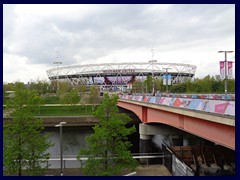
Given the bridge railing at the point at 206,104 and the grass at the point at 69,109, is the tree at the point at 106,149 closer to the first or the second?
the bridge railing at the point at 206,104

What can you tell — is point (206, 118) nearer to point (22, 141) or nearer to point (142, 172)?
point (142, 172)

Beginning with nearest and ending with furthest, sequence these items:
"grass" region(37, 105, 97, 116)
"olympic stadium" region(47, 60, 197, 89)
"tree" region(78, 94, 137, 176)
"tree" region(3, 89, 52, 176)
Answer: "tree" region(78, 94, 137, 176) < "tree" region(3, 89, 52, 176) < "grass" region(37, 105, 97, 116) < "olympic stadium" region(47, 60, 197, 89)

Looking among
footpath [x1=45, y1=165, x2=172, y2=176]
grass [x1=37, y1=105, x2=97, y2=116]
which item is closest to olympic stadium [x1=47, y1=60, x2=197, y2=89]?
grass [x1=37, y1=105, x2=97, y2=116]

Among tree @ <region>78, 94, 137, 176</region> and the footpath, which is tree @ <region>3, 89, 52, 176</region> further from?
tree @ <region>78, 94, 137, 176</region>

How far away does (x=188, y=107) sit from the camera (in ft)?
49.7

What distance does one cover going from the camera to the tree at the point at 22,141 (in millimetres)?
15789

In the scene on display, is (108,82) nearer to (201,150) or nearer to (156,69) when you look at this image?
(156,69)

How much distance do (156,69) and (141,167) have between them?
132593 mm

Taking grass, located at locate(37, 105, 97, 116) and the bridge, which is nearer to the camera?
the bridge

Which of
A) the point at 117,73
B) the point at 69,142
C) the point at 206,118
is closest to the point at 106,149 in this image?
the point at 206,118

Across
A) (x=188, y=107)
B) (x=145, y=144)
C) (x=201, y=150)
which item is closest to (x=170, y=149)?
(x=201, y=150)

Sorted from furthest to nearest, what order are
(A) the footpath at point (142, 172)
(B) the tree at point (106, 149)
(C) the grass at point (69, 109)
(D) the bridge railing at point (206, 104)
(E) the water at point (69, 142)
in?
(C) the grass at point (69, 109)
(E) the water at point (69, 142)
(A) the footpath at point (142, 172)
(B) the tree at point (106, 149)
(D) the bridge railing at point (206, 104)

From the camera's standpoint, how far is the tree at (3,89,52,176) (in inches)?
622

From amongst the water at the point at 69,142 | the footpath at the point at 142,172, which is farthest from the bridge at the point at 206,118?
the water at the point at 69,142
